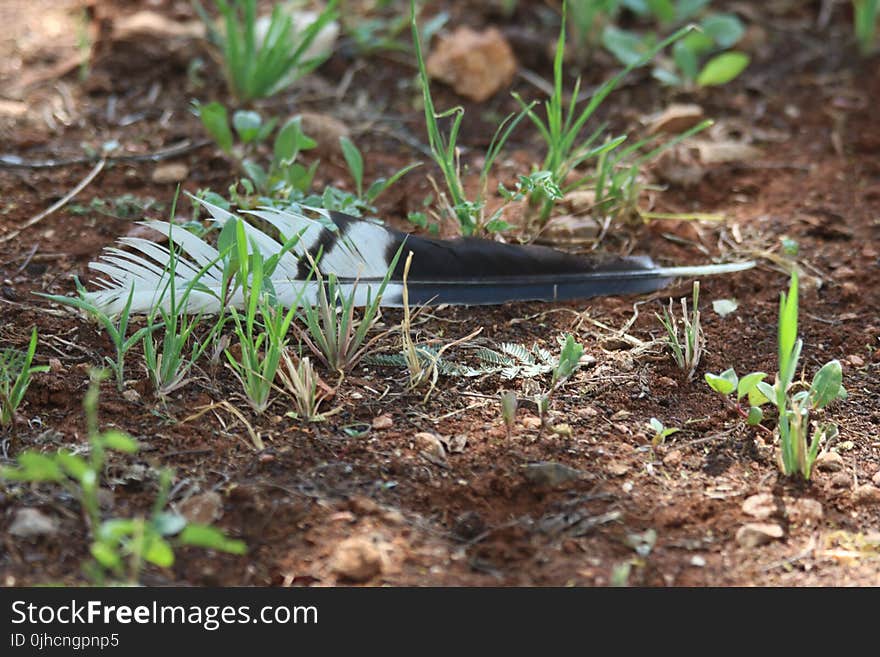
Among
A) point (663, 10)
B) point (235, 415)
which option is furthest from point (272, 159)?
point (663, 10)

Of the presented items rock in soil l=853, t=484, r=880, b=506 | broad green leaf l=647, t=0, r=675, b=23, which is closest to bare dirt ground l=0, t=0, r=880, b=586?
rock in soil l=853, t=484, r=880, b=506

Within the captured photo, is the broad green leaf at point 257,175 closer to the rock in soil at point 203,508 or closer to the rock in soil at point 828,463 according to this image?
the rock in soil at point 203,508

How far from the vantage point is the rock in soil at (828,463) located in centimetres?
186

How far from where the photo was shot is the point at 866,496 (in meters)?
1.81

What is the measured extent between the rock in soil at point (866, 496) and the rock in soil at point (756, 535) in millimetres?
193

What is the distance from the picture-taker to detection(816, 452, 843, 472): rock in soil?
1858 millimetres

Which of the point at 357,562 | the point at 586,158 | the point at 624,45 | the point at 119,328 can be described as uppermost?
the point at 624,45

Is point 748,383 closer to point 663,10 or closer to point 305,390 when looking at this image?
point 305,390

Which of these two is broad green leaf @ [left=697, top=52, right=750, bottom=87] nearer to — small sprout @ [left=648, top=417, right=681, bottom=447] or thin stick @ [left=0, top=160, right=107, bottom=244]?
small sprout @ [left=648, top=417, right=681, bottom=447]

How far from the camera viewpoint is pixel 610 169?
2.47m

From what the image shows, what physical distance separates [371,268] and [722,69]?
56.5 inches
